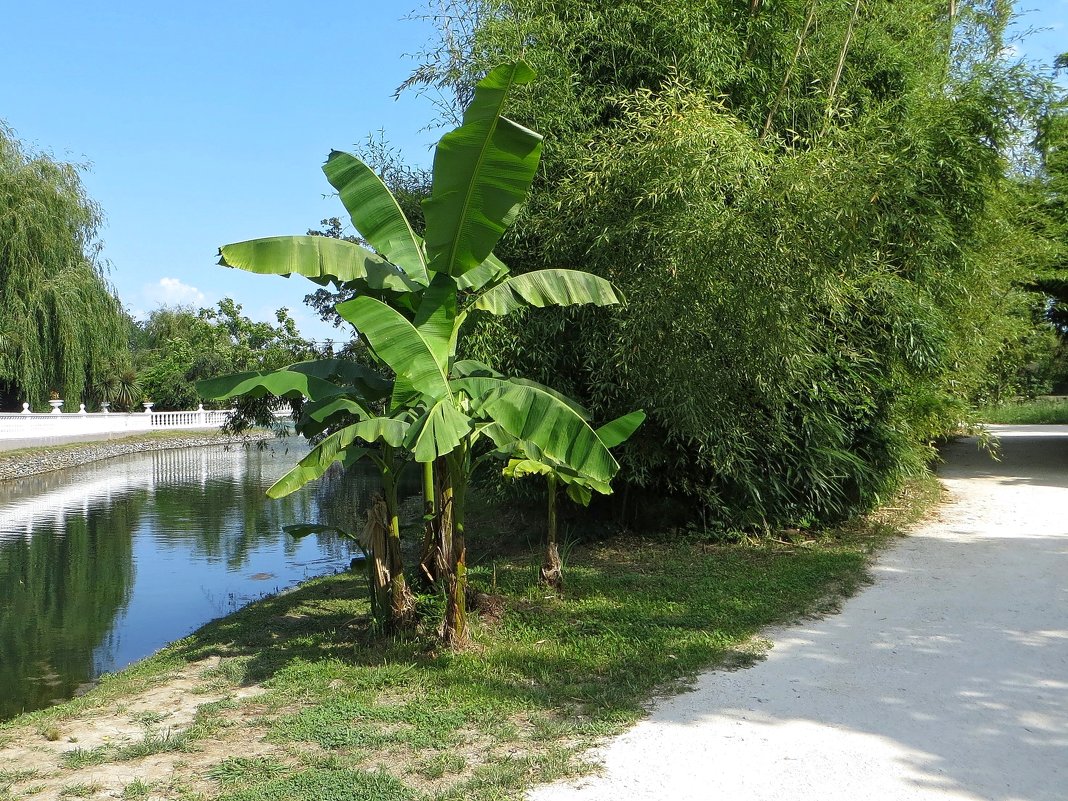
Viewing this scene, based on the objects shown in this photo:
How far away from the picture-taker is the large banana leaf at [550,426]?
501 centimetres

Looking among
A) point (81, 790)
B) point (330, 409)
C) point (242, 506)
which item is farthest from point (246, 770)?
point (242, 506)

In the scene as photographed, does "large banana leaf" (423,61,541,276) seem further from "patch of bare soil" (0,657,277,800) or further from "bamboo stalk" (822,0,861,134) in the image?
"bamboo stalk" (822,0,861,134)

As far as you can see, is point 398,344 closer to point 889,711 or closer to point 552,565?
point 552,565

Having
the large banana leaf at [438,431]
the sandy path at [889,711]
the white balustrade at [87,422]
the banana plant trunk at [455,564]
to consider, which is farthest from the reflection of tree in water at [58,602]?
the white balustrade at [87,422]

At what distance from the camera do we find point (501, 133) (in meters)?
4.97

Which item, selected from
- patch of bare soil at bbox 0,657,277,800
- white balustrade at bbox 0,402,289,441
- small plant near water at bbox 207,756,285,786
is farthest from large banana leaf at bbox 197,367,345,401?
white balustrade at bbox 0,402,289,441

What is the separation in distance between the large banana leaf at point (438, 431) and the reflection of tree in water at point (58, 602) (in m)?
3.87

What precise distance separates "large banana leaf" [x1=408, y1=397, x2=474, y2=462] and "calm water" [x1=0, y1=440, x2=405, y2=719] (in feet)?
12.6

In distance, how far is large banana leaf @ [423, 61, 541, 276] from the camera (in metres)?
4.85

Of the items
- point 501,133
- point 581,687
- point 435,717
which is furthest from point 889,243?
point 435,717

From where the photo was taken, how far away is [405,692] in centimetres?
489

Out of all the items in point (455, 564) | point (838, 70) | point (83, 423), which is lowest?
point (455, 564)

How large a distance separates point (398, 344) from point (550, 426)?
3.47ft

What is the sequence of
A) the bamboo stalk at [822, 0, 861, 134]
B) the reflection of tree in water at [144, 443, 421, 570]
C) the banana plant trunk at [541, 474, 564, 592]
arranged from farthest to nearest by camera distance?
the reflection of tree in water at [144, 443, 421, 570] → the bamboo stalk at [822, 0, 861, 134] → the banana plant trunk at [541, 474, 564, 592]
